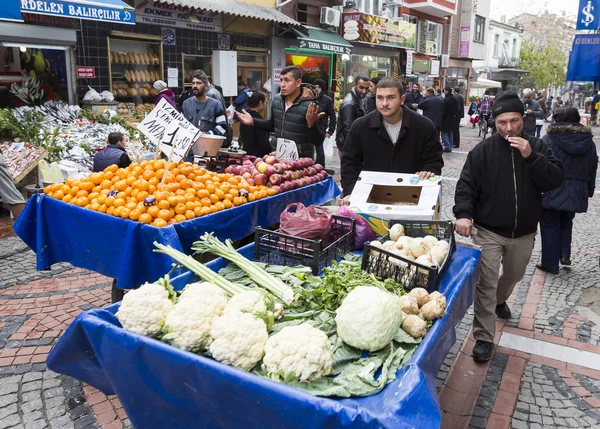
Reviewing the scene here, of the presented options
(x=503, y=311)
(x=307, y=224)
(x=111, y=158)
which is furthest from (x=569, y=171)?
(x=111, y=158)

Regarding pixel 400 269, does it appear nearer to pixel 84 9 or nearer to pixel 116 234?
pixel 116 234

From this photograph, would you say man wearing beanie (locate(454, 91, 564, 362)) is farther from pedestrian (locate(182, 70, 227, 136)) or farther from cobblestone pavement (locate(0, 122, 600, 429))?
pedestrian (locate(182, 70, 227, 136))

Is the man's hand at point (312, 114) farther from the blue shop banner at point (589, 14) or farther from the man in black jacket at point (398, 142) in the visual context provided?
the blue shop banner at point (589, 14)

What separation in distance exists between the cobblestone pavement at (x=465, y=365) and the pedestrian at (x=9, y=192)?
1218mm

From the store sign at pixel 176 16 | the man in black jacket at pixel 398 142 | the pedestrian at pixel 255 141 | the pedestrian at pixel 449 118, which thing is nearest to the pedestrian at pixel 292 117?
the pedestrian at pixel 255 141

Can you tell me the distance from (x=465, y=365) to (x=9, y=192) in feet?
20.5

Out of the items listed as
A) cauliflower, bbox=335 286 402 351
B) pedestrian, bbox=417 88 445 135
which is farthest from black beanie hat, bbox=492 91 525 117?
pedestrian, bbox=417 88 445 135

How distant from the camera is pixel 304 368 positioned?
2.05 meters

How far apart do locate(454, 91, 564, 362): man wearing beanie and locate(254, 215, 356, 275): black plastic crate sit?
2.78 ft

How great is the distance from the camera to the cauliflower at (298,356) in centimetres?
205

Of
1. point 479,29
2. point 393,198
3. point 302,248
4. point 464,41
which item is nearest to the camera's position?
point 302,248

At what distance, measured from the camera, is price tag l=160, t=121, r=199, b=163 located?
4.90 metres

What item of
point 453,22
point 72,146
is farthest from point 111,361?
point 453,22

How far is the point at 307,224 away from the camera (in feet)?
11.8
